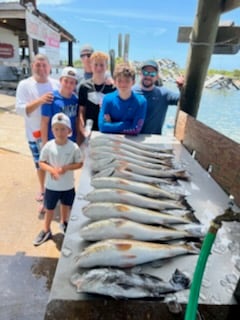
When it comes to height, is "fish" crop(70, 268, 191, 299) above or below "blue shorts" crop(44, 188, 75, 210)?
above

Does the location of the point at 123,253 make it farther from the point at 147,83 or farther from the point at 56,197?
the point at 147,83

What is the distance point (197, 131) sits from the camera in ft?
9.81

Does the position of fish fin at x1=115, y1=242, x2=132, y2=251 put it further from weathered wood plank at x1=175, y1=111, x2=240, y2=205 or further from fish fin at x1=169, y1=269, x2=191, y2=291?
weathered wood plank at x1=175, y1=111, x2=240, y2=205

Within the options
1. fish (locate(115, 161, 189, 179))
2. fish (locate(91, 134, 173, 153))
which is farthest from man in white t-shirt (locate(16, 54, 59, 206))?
fish (locate(115, 161, 189, 179))

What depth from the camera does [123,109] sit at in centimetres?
316

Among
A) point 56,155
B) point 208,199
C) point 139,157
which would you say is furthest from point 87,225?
point 56,155

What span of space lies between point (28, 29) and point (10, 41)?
6377 mm

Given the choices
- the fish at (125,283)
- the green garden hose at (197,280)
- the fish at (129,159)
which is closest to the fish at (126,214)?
the fish at (125,283)

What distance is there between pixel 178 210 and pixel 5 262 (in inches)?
72.4

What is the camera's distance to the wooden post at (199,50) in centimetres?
352

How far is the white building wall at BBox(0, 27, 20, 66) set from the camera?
1511cm

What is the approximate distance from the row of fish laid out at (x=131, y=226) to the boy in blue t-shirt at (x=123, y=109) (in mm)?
854

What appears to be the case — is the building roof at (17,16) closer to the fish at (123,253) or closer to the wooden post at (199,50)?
the wooden post at (199,50)

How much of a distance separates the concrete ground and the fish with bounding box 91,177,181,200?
3.55 ft
